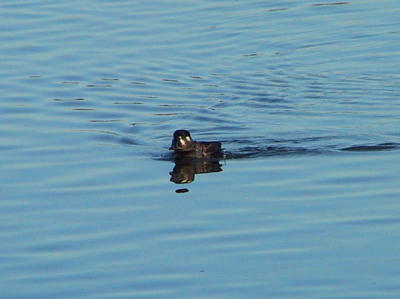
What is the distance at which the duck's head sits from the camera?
1761cm

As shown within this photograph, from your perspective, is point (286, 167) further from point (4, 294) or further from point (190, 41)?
point (190, 41)

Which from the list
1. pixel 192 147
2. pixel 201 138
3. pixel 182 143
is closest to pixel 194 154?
pixel 192 147

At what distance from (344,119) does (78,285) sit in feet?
27.6

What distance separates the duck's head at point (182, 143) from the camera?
17.6 meters

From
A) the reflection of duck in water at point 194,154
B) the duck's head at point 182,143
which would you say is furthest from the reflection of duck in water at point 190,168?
the duck's head at point 182,143

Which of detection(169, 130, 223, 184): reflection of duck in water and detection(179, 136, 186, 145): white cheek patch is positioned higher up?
detection(179, 136, 186, 145): white cheek patch

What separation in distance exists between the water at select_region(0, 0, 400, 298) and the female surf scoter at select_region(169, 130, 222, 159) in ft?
0.74

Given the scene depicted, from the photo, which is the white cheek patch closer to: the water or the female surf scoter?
the female surf scoter

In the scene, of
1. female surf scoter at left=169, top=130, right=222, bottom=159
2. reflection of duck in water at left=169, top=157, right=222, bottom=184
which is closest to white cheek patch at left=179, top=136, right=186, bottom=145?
female surf scoter at left=169, top=130, right=222, bottom=159

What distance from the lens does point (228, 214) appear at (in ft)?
47.8

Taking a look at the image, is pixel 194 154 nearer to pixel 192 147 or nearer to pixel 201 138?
pixel 192 147

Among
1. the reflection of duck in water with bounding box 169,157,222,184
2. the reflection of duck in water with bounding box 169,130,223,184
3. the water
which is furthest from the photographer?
the reflection of duck in water with bounding box 169,130,223,184

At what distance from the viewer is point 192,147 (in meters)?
17.6

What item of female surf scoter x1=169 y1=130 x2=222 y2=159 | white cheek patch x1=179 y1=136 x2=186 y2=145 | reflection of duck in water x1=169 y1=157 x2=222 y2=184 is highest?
white cheek patch x1=179 y1=136 x2=186 y2=145
